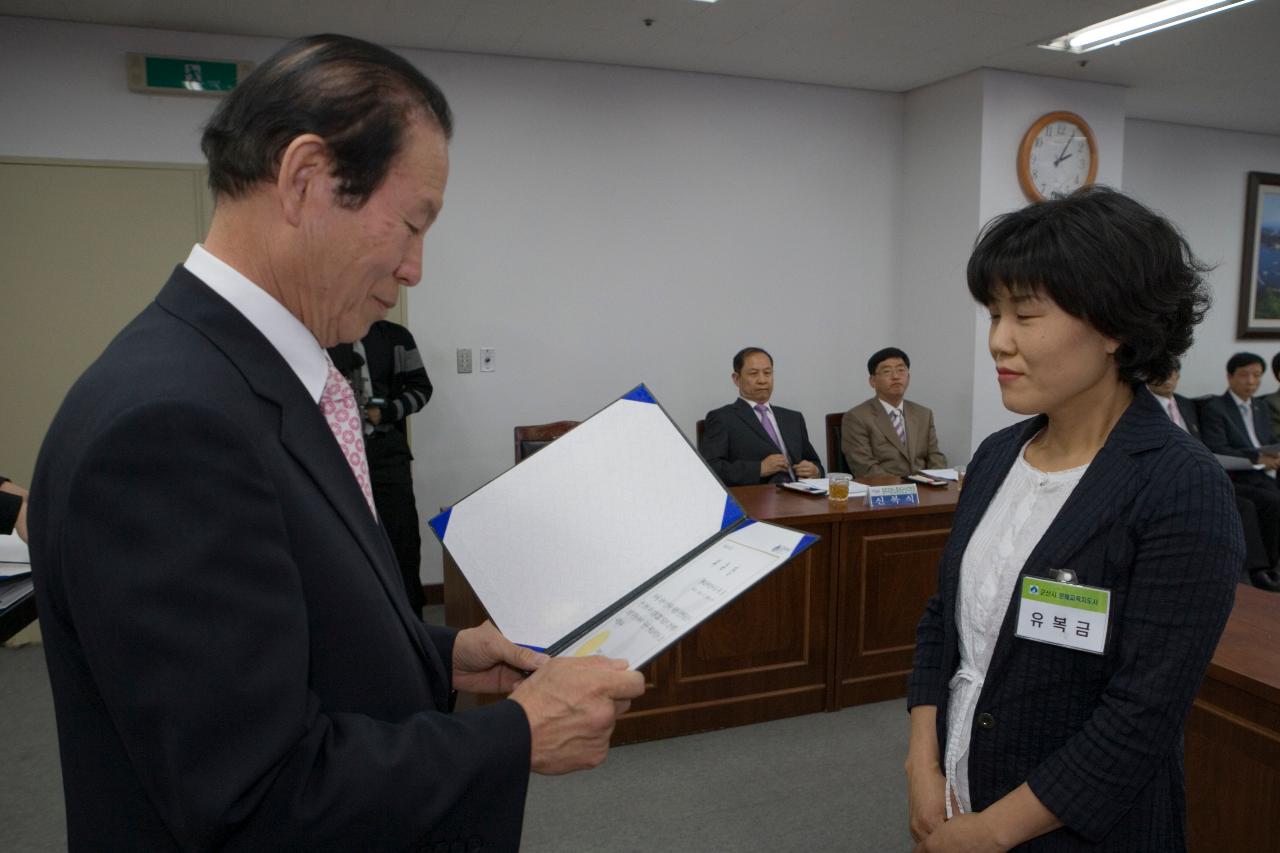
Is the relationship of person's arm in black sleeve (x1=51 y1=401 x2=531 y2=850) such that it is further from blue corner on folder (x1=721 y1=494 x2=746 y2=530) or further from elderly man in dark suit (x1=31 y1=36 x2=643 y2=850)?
blue corner on folder (x1=721 y1=494 x2=746 y2=530)

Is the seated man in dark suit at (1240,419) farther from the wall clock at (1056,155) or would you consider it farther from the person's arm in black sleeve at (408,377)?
the person's arm in black sleeve at (408,377)

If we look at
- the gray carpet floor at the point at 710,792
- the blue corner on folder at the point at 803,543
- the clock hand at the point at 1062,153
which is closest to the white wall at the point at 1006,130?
the clock hand at the point at 1062,153

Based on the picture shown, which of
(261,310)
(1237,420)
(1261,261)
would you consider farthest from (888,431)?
(1261,261)

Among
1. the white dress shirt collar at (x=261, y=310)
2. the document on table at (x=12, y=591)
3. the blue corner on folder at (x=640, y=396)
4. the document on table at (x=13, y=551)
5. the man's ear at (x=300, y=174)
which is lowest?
the document on table at (x=12, y=591)

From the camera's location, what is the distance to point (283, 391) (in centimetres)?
79

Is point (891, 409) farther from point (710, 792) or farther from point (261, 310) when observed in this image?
point (261, 310)

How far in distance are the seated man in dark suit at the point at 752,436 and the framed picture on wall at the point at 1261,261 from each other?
4786mm

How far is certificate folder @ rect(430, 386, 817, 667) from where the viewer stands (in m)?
1.01

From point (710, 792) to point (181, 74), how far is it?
169 inches

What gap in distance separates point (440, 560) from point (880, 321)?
340 cm

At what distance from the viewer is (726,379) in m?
5.46

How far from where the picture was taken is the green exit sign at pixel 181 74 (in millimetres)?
4215

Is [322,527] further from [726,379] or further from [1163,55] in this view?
[1163,55]

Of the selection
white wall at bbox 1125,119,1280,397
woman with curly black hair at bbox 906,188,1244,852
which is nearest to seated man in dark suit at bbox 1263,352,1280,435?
white wall at bbox 1125,119,1280,397
